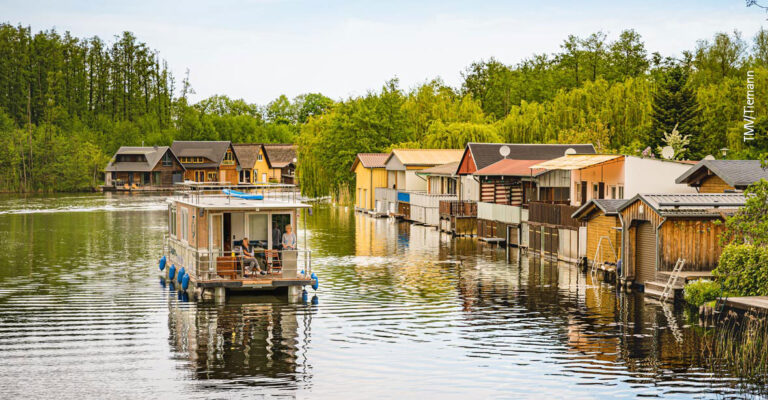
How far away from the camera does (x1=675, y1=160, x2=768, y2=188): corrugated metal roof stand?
37.8m

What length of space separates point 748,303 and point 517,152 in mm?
37452

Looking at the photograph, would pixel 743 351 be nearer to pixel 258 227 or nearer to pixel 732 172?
pixel 732 172

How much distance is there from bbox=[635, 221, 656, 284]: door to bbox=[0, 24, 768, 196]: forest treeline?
18592 mm

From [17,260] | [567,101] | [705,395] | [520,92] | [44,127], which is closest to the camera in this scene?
[705,395]

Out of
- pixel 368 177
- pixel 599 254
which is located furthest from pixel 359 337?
pixel 368 177

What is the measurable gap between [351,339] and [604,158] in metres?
22.1

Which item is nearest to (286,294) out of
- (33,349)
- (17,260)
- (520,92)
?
(33,349)

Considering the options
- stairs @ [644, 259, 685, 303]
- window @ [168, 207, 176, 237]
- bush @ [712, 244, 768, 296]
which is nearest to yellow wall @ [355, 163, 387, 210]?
window @ [168, 207, 176, 237]

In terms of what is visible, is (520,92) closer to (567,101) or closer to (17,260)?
(567,101)

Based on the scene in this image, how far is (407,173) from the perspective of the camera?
77938 mm

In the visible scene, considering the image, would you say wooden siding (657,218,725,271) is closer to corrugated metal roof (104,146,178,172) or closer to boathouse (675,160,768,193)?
boathouse (675,160,768,193)

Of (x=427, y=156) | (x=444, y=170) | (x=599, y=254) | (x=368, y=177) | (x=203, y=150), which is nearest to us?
(x=599, y=254)

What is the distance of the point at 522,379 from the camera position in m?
22.6

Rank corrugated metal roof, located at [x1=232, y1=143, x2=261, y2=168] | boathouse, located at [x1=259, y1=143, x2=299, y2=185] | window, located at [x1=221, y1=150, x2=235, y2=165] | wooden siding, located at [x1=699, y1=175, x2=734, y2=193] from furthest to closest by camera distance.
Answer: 1. boathouse, located at [x1=259, y1=143, x2=299, y2=185]
2. corrugated metal roof, located at [x1=232, y1=143, x2=261, y2=168]
3. window, located at [x1=221, y1=150, x2=235, y2=165]
4. wooden siding, located at [x1=699, y1=175, x2=734, y2=193]
